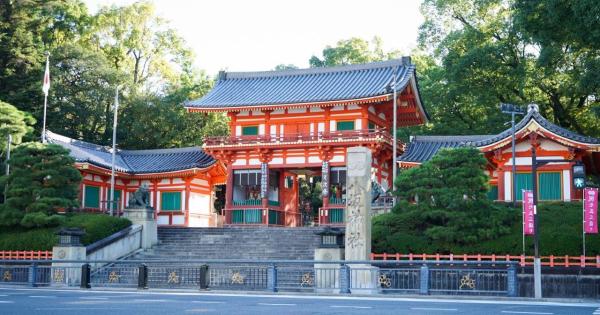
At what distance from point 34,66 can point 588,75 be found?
39330mm

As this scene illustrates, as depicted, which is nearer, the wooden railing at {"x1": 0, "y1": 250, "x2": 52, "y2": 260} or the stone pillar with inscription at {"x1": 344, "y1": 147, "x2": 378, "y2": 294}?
the stone pillar with inscription at {"x1": 344, "y1": 147, "x2": 378, "y2": 294}

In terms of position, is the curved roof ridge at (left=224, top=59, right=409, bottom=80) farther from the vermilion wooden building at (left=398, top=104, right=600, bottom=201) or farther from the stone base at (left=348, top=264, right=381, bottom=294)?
the stone base at (left=348, top=264, right=381, bottom=294)

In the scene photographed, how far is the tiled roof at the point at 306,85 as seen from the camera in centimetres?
3953

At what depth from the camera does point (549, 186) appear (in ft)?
109

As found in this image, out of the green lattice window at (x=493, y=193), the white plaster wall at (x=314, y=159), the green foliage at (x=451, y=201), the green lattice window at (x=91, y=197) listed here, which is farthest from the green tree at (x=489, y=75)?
the green lattice window at (x=91, y=197)

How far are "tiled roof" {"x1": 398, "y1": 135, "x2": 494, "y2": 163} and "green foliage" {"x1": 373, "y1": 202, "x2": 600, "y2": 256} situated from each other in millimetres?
9051

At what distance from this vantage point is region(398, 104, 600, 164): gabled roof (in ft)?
103

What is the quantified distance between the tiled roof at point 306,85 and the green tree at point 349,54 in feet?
37.9

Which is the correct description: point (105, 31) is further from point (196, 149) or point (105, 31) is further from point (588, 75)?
point (588, 75)

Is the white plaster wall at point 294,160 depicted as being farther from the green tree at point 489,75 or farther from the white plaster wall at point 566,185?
the white plaster wall at point 566,185

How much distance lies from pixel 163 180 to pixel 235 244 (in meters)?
12.2

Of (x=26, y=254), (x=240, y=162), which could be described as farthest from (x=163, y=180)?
(x=26, y=254)

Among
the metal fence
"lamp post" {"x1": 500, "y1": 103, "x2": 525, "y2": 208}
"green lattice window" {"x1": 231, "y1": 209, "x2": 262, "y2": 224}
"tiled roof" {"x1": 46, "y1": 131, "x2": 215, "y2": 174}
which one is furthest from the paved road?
"tiled roof" {"x1": 46, "y1": 131, "x2": 215, "y2": 174}

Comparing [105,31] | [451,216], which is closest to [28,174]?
[451,216]
